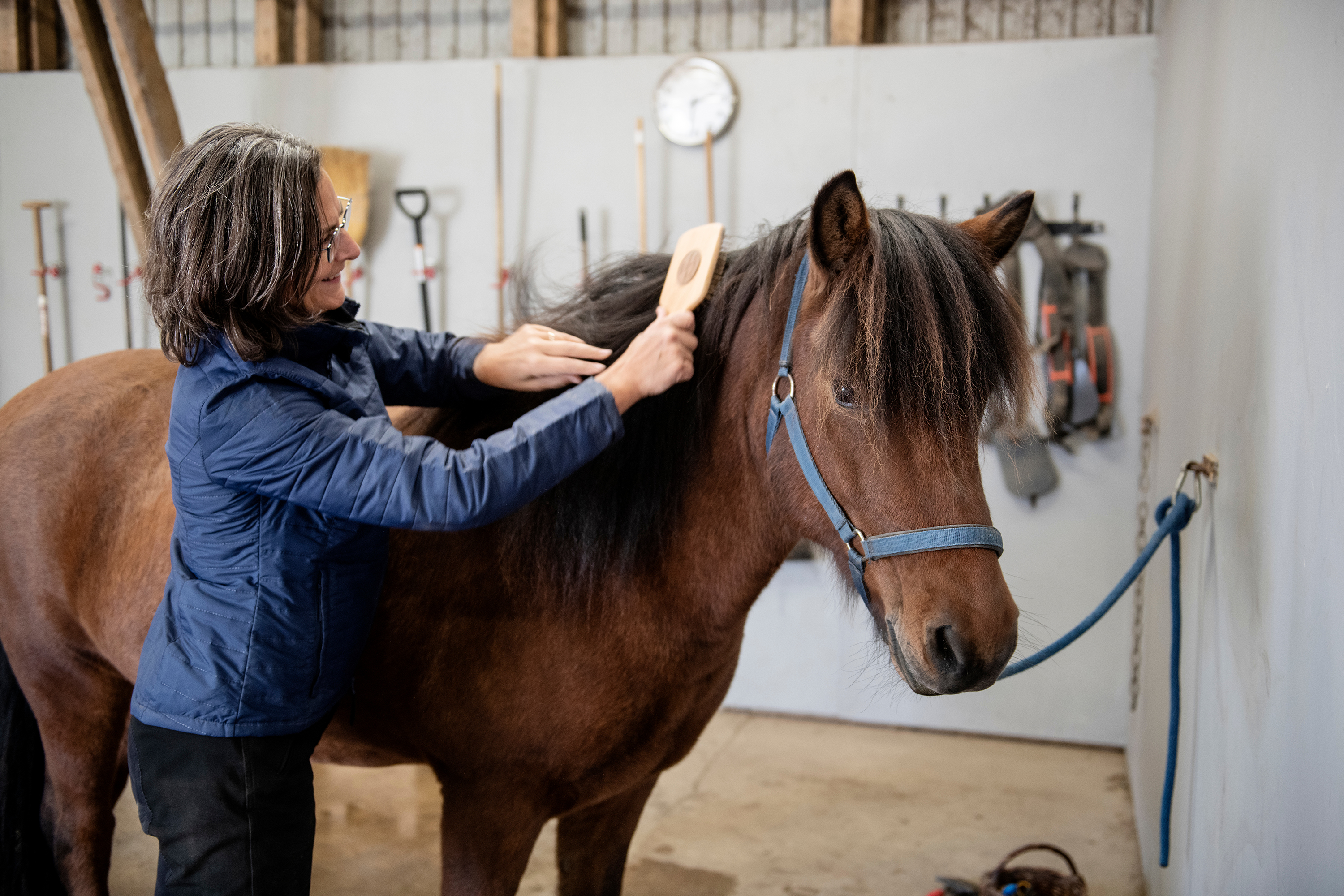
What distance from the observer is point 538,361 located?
1.34 m

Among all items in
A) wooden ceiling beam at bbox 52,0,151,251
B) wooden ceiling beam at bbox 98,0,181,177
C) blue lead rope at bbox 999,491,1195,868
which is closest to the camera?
blue lead rope at bbox 999,491,1195,868

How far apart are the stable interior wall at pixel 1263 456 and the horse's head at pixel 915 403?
1.03ft

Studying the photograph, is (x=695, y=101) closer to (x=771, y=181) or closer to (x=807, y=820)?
(x=771, y=181)

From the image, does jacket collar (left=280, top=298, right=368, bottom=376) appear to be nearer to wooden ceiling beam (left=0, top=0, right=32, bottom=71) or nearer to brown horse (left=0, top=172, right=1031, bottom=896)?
brown horse (left=0, top=172, right=1031, bottom=896)

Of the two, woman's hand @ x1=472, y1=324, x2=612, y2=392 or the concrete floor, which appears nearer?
woman's hand @ x1=472, y1=324, x2=612, y2=392

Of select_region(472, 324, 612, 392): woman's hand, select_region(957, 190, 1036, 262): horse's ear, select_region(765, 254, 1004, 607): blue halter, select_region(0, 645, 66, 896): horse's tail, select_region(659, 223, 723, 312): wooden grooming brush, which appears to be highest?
select_region(957, 190, 1036, 262): horse's ear

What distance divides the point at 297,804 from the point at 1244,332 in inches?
60.8

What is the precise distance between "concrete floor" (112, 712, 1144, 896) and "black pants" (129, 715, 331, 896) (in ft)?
5.12

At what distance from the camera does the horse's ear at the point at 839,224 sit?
1.10 metres

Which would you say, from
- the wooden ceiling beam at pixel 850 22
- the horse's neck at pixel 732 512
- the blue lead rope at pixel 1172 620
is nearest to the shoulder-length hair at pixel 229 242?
the horse's neck at pixel 732 512

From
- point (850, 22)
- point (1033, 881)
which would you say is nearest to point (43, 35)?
point (850, 22)

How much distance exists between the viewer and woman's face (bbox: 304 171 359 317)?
3.68ft

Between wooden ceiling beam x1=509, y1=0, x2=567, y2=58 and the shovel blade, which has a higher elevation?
wooden ceiling beam x1=509, y1=0, x2=567, y2=58

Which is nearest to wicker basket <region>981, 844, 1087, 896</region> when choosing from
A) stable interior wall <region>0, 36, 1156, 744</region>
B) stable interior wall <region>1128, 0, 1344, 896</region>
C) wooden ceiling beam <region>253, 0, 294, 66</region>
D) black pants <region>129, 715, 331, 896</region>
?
stable interior wall <region>1128, 0, 1344, 896</region>
